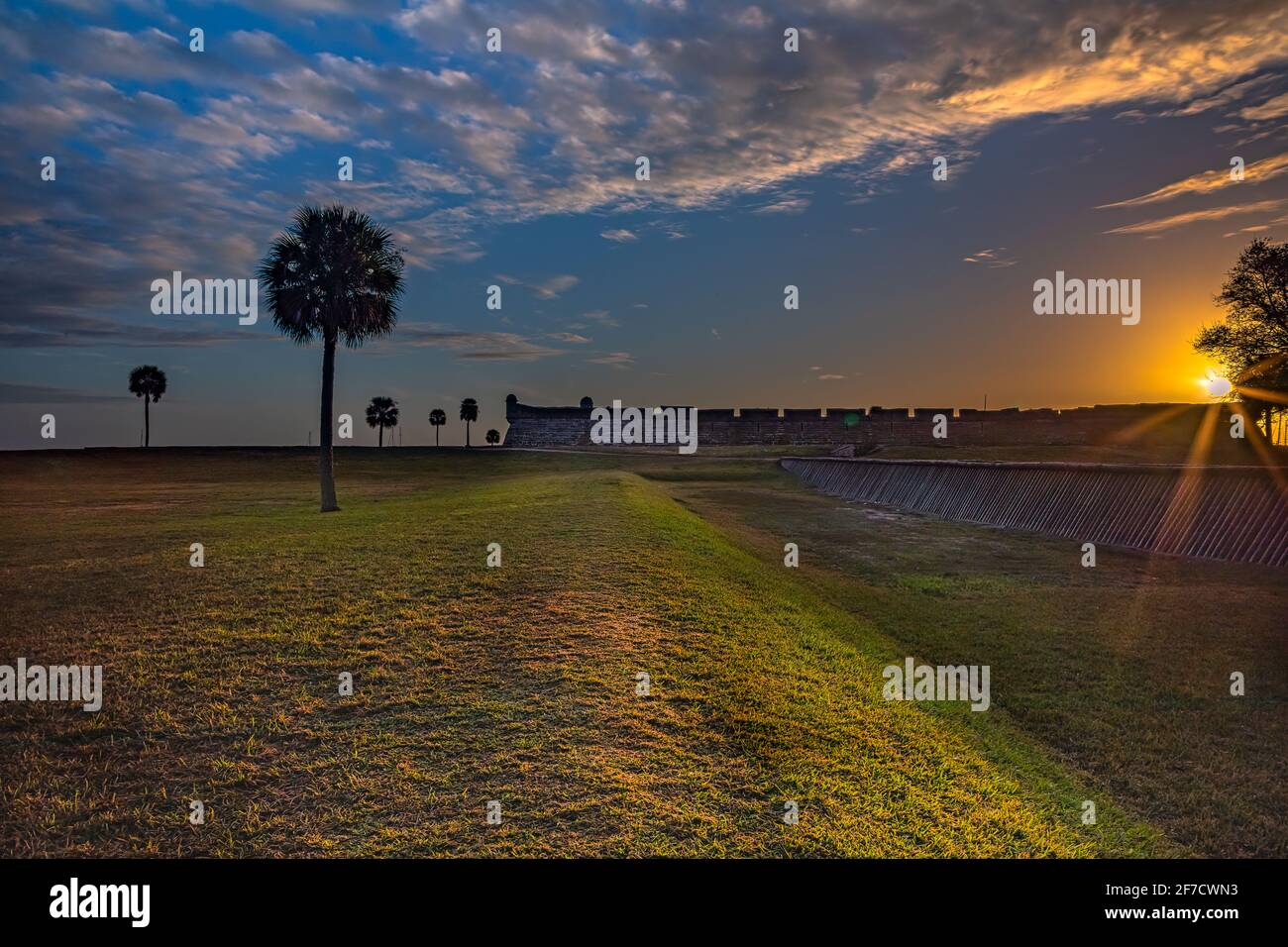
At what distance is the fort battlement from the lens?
5631 centimetres

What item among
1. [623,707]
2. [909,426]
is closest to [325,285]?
[623,707]

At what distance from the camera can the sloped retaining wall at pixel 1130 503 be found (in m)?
16.5

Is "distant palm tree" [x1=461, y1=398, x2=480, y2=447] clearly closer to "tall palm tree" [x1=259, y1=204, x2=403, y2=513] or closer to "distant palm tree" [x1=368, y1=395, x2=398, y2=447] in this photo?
"distant palm tree" [x1=368, y1=395, x2=398, y2=447]

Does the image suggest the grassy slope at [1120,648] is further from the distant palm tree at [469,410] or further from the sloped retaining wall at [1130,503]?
the distant palm tree at [469,410]

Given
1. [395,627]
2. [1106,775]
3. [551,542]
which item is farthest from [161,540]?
[1106,775]

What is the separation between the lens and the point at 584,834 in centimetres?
462

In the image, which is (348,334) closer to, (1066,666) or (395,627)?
(395,627)

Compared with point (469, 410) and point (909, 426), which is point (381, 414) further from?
point (909, 426)

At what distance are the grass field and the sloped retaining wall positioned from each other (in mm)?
1950

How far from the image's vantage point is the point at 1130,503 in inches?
762

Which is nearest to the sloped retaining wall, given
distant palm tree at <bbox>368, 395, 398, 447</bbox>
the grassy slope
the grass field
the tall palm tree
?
the grassy slope

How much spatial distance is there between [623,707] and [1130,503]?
754 inches

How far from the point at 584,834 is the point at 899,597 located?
10.5 meters

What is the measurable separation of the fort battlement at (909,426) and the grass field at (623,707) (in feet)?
163
